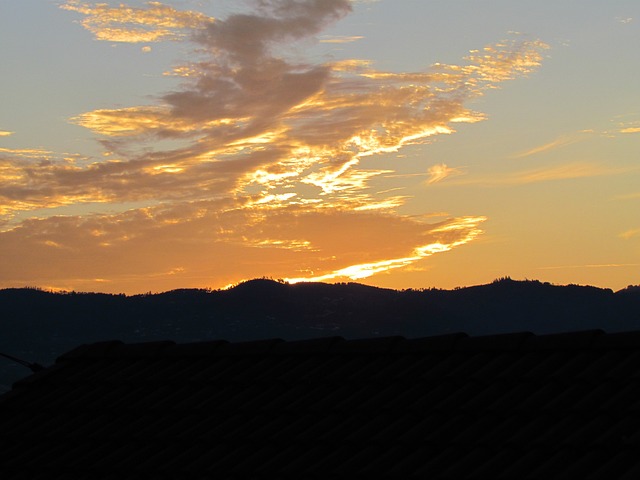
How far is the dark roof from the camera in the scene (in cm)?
862

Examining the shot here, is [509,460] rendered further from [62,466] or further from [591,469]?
[62,466]

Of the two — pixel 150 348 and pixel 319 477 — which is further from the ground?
pixel 150 348

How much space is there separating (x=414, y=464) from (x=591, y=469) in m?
1.87

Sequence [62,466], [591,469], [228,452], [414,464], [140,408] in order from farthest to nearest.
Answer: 1. [140,408]
2. [62,466]
3. [228,452]
4. [414,464]
5. [591,469]

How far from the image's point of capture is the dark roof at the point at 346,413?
8.62 metres

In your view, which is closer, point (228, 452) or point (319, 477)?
point (319, 477)

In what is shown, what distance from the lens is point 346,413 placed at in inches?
422

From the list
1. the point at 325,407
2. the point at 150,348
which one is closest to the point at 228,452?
the point at 325,407

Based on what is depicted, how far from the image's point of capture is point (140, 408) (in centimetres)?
1286

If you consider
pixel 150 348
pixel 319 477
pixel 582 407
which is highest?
pixel 150 348

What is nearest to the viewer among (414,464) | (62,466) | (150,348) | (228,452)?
(414,464)

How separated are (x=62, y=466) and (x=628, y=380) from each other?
23.2ft

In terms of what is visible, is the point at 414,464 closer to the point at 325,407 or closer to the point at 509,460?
the point at 509,460

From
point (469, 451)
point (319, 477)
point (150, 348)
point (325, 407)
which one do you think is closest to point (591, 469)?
point (469, 451)
